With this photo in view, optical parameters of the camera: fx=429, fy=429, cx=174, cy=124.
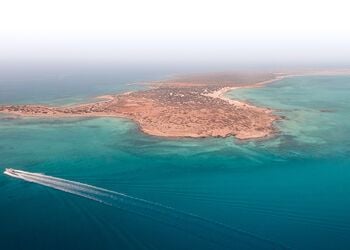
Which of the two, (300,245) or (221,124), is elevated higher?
(221,124)

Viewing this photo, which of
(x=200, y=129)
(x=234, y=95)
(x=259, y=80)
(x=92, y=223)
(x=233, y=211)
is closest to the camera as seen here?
(x=92, y=223)

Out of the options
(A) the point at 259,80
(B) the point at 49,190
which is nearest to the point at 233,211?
(B) the point at 49,190

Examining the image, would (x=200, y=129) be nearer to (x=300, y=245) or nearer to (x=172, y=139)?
(x=172, y=139)

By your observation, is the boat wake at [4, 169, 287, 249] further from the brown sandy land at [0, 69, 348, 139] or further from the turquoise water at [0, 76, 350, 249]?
the brown sandy land at [0, 69, 348, 139]

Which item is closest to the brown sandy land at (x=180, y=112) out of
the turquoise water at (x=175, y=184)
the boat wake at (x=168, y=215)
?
the turquoise water at (x=175, y=184)

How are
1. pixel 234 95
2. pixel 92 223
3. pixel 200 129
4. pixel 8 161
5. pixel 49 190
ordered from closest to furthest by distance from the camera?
pixel 92 223, pixel 49 190, pixel 8 161, pixel 200 129, pixel 234 95

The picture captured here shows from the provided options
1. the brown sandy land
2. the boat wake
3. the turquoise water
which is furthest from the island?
the boat wake

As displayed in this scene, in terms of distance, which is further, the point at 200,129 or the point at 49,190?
the point at 200,129
